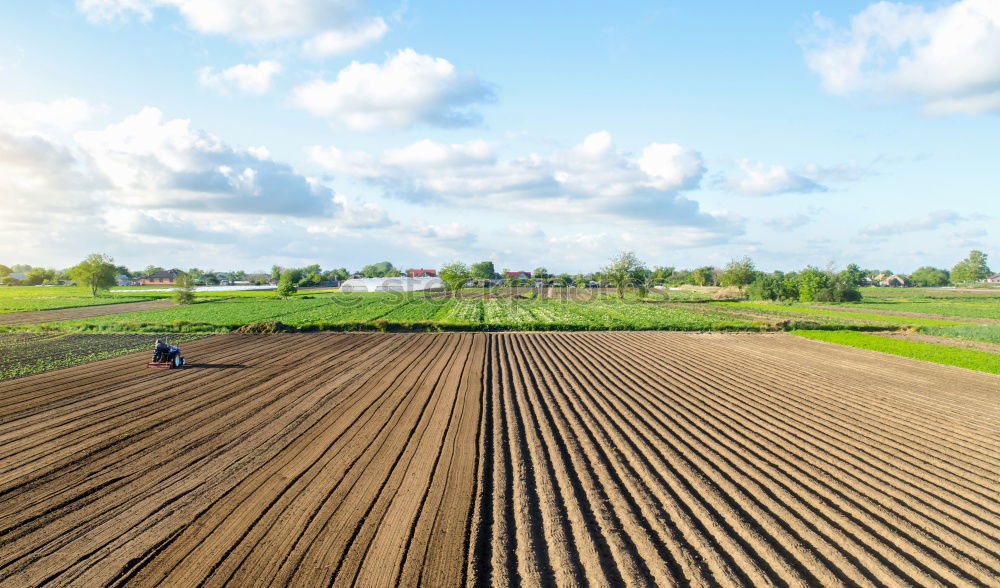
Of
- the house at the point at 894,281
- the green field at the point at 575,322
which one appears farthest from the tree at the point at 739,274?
the house at the point at 894,281

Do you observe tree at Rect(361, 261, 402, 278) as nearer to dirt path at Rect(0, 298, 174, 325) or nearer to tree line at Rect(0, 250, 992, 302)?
tree line at Rect(0, 250, 992, 302)

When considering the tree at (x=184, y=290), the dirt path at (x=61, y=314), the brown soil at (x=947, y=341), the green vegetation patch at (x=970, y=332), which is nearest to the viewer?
the brown soil at (x=947, y=341)

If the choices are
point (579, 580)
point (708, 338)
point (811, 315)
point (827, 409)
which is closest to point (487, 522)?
point (579, 580)

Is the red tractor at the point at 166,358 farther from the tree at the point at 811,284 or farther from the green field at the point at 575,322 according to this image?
the tree at the point at 811,284

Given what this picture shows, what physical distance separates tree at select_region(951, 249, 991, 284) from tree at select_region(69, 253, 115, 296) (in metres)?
191

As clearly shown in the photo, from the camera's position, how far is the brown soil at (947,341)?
26.8 meters

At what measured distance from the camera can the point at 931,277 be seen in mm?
137000

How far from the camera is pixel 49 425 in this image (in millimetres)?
11531

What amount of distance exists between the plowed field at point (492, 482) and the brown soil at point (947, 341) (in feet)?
45.8

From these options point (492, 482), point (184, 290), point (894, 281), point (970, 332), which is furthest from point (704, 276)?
point (492, 482)

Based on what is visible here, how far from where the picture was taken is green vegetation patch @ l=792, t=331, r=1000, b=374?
840 inches

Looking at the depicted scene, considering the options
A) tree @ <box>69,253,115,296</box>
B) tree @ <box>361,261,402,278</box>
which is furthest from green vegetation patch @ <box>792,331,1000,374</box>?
tree @ <box>361,261,402,278</box>

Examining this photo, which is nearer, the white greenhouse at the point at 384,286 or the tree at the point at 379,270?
the white greenhouse at the point at 384,286

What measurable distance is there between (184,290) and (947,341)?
233ft
